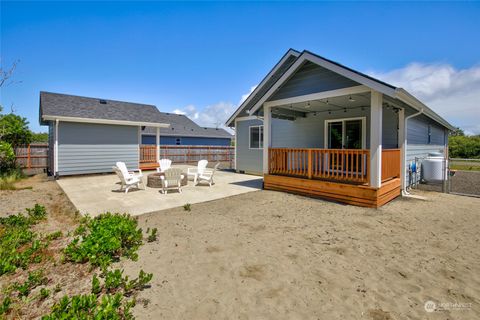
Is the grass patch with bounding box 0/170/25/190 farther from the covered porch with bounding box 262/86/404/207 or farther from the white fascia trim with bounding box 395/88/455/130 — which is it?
the white fascia trim with bounding box 395/88/455/130

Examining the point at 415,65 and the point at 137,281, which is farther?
the point at 415,65

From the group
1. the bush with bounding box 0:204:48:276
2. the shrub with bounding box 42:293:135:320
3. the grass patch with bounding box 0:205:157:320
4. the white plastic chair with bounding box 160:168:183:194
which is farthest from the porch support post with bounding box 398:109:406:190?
the bush with bounding box 0:204:48:276

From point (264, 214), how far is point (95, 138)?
33.7 ft

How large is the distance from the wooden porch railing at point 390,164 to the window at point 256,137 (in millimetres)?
6011

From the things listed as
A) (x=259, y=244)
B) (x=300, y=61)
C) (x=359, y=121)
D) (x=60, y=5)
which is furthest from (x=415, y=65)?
(x=60, y=5)

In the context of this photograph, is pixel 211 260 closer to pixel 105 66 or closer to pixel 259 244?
pixel 259 244

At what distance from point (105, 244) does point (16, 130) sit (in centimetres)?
1193

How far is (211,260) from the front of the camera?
10.5 ft

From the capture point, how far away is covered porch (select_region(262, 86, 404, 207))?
5.89 metres

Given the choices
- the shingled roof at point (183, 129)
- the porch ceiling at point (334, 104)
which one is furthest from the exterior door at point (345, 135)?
the shingled roof at point (183, 129)

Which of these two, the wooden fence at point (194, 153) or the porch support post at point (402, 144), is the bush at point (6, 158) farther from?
the porch support post at point (402, 144)

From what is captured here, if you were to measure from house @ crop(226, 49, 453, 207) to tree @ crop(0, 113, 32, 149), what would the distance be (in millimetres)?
11211

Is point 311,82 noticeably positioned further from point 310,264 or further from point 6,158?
point 6,158

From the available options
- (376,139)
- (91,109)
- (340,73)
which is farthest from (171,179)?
(91,109)
